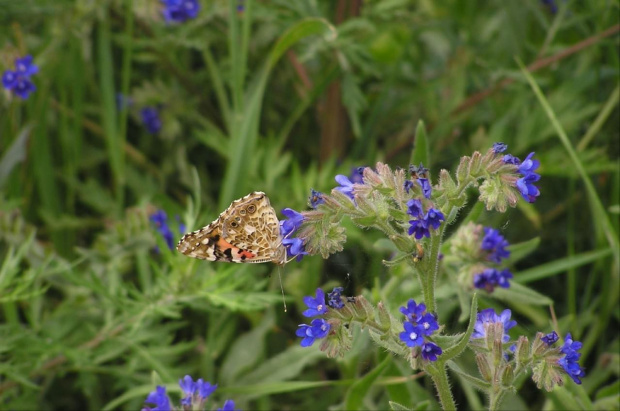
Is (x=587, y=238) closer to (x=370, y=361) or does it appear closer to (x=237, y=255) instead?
(x=370, y=361)

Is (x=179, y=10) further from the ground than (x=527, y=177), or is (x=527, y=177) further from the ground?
(x=179, y=10)

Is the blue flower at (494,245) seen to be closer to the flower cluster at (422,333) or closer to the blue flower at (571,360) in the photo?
the blue flower at (571,360)

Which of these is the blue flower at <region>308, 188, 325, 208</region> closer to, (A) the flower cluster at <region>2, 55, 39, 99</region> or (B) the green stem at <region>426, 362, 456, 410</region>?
(B) the green stem at <region>426, 362, 456, 410</region>

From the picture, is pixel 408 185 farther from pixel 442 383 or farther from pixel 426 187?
pixel 442 383

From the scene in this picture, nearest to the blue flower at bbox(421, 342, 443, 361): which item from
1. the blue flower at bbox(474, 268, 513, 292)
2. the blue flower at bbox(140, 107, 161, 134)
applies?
the blue flower at bbox(474, 268, 513, 292)

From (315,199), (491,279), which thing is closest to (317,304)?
(315,199)

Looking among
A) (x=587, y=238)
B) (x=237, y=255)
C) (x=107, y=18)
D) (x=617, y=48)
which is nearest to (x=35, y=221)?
(x=107, y=18)
